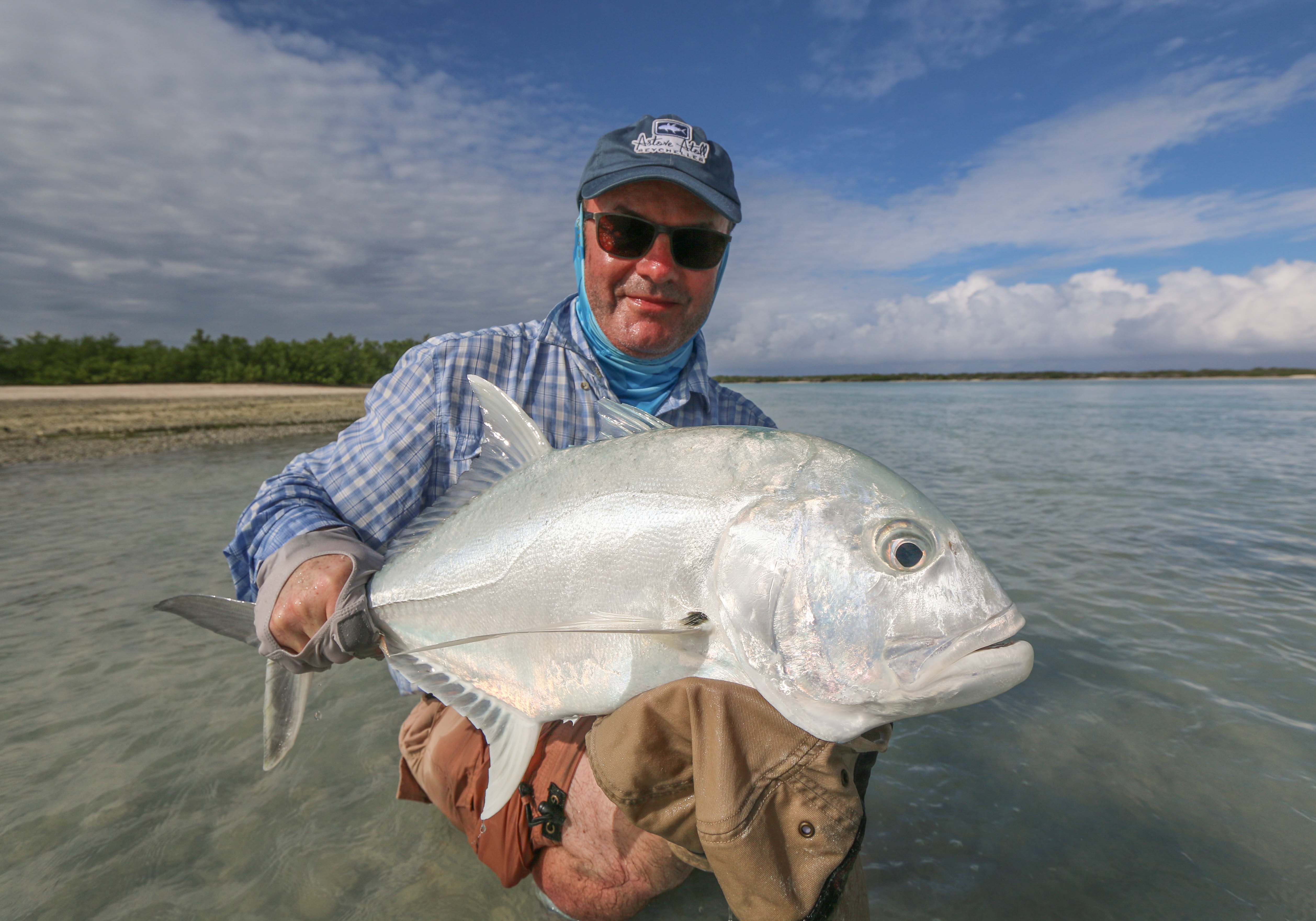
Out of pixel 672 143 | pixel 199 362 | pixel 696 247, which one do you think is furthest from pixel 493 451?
pixel 199 362

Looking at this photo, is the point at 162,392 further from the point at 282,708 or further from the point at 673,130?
the point at 673,130

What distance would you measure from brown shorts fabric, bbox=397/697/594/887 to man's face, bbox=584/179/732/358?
1.63m

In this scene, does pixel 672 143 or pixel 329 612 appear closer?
pixel 329 612

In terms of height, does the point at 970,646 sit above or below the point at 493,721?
above

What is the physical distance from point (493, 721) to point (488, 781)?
621mm

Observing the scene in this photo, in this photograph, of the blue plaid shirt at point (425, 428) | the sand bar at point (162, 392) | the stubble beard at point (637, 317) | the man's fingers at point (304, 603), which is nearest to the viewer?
the man's fingers at point (304, 603)

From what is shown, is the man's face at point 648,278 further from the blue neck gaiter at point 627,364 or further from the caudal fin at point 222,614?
the caudal fin at point 222,614

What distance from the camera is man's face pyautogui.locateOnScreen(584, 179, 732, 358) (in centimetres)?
273

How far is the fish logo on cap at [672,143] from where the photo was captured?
2.63 m

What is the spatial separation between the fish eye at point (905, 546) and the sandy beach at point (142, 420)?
36.9 ft

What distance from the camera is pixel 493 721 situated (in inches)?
73.3

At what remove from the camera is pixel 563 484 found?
174 cm

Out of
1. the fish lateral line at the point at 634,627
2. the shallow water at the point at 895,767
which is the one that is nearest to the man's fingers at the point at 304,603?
the fish lateral line at the point at 634,627

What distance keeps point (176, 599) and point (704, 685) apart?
157cm
